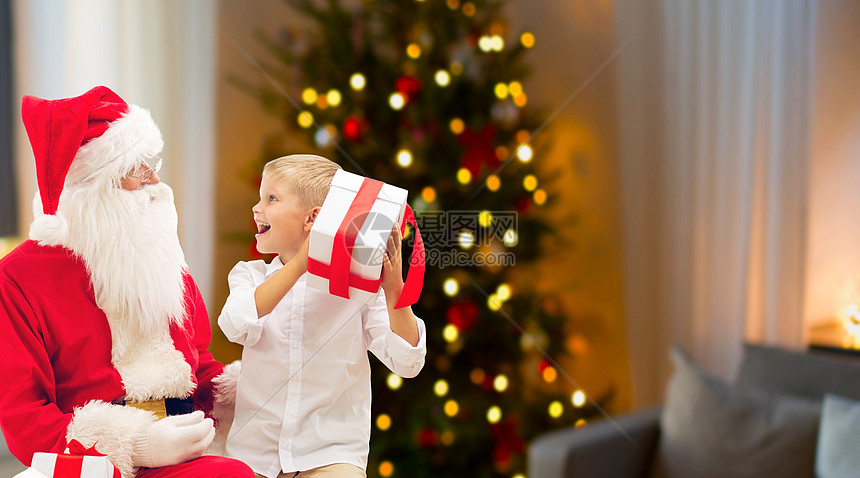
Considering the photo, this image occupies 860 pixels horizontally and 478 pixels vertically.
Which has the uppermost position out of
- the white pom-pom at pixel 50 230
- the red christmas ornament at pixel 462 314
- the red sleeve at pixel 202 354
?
the white pom-pom at pixel 50 230

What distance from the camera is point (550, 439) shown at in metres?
1.46

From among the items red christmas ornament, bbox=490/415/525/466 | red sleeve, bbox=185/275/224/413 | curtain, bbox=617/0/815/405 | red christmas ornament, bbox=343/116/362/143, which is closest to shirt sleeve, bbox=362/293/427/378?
red sleeve, bbox=185/275/224/413

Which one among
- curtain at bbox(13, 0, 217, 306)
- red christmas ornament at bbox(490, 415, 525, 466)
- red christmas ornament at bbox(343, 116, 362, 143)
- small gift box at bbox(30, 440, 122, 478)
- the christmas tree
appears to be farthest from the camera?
red christmas ornament at bbox(490, 415, 525, 466)

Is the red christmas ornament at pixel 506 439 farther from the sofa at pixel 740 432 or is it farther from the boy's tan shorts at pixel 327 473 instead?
the boy's tan shorts at pixel 327 473

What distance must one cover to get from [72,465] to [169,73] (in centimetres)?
38

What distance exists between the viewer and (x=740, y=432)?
1354 millimetres

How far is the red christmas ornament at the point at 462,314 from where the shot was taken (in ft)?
4.41

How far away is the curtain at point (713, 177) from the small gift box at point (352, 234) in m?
1.62

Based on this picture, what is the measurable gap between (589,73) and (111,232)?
1.90 m

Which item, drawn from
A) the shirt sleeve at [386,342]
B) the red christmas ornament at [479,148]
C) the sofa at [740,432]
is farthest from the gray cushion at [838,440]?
the shirt sleeve at [386,342]

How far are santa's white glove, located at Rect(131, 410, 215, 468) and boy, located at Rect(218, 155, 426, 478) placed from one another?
0.04 m

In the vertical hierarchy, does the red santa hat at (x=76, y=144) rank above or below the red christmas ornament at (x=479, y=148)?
below

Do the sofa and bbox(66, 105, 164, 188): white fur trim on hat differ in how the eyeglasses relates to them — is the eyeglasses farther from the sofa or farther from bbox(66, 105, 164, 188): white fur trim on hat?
the sofa

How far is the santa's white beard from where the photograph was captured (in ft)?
1.17
